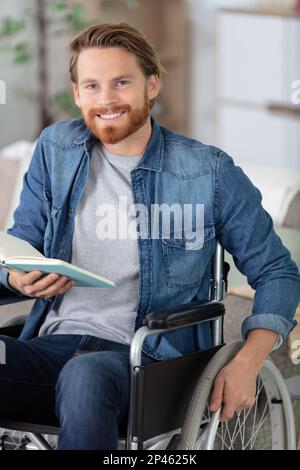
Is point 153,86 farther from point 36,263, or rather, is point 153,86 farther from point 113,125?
point 36,263

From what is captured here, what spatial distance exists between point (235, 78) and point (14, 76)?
1.19 m

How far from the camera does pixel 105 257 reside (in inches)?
69.8

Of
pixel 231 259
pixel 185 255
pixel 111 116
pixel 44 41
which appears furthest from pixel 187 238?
pixel 44 41

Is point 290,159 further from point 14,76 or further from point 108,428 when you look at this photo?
point 108,428

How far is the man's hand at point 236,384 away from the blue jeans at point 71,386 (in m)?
0.16

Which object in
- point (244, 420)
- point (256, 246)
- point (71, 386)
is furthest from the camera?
point (244, 420)

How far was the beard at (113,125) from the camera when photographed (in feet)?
5.82

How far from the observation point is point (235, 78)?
16.8 ft

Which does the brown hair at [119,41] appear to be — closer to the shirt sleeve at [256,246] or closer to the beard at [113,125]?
the beard at [113,125]

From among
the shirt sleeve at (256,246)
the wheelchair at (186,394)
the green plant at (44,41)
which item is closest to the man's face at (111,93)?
the shirt sleeve at (256,246)

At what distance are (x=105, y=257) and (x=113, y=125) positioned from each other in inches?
9.8

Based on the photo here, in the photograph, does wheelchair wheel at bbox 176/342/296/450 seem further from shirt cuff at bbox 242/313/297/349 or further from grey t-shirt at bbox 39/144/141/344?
grey t-shirt at bbox 39/144/141/344

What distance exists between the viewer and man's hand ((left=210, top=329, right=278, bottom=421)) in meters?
1.62

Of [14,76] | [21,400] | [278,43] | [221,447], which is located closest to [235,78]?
[278,43]
